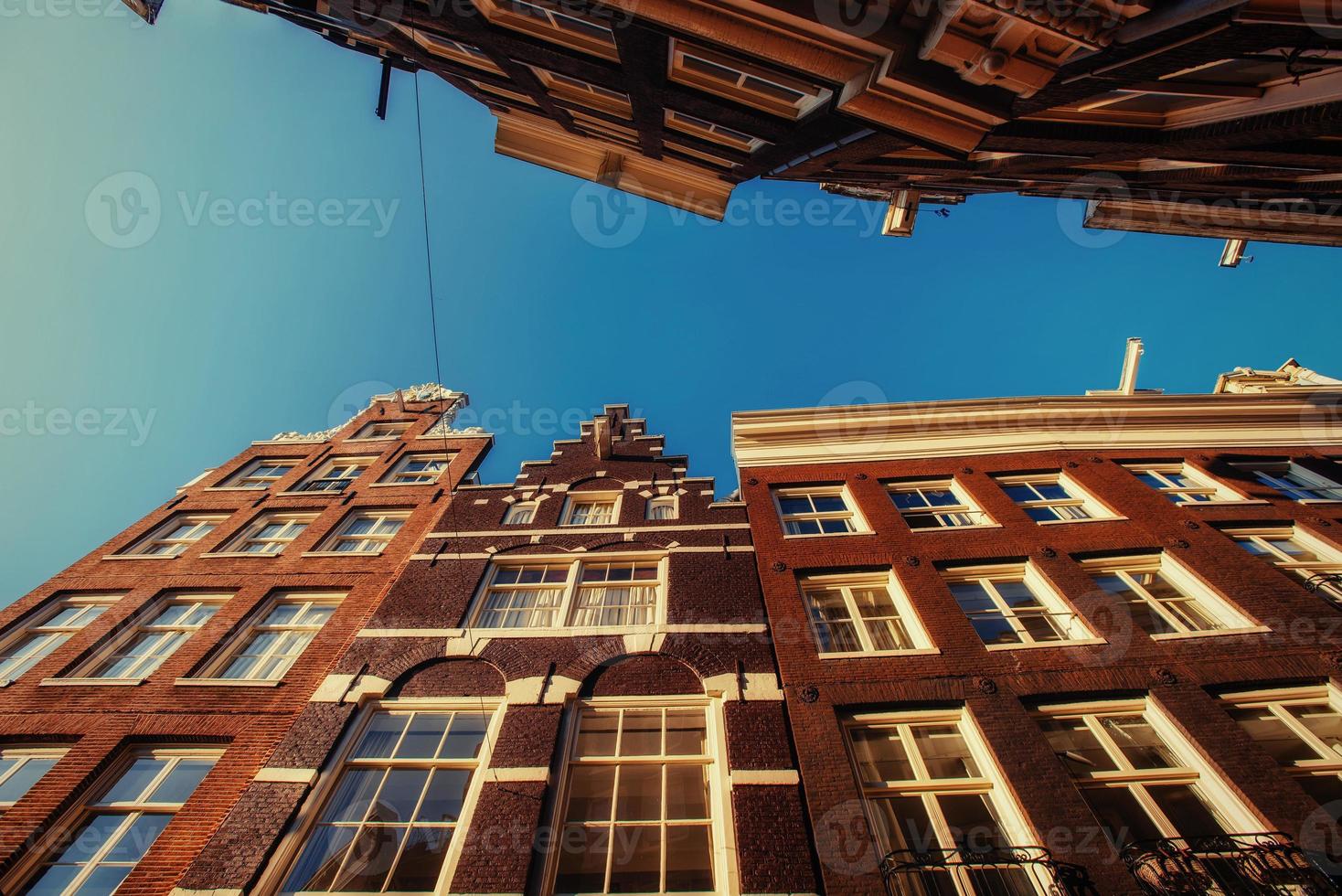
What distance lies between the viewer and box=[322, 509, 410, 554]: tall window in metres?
14.8

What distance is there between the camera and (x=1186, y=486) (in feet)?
50.2

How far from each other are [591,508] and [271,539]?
8928 millimetres

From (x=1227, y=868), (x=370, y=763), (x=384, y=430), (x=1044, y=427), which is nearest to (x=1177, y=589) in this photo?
(x=1044, y=427)

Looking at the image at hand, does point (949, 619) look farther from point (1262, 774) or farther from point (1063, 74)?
point (1063, 74)

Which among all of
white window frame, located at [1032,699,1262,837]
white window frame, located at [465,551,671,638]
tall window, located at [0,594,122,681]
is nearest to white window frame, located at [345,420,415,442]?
tall window, located at [0,594,122,681]

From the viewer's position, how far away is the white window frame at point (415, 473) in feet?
56.3

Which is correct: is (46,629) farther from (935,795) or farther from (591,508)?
(935,795)

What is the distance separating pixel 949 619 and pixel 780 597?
3.31 meters

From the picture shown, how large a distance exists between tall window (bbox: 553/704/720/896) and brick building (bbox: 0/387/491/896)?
528 cm

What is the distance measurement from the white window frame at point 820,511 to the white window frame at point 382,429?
13.6 meters

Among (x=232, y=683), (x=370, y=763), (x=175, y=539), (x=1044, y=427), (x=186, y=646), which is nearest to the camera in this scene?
(x=370, y=763)

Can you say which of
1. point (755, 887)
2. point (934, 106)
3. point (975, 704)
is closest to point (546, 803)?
point (755, 887)

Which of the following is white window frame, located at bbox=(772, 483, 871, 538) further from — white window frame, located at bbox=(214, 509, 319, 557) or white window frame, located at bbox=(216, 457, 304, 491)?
white window frame, located at bbox=(216, 457, 304, 491)

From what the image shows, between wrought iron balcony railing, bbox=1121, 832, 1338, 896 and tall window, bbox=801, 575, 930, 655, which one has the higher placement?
tall window, bbox=801, 575, 930, 655
